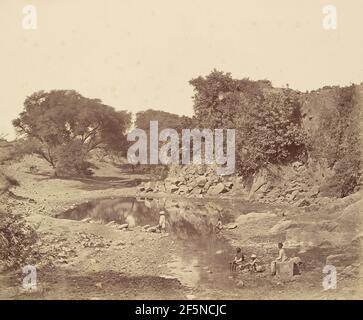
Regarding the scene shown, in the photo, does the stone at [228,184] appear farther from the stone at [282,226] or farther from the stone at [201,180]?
the stone at [282,226]

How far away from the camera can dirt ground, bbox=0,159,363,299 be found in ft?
21.6

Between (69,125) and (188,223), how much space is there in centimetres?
184

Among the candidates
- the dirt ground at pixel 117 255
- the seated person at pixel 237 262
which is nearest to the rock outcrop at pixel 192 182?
the dirt ground at pixel 117 255

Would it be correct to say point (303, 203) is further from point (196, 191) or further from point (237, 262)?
point (196, 191)

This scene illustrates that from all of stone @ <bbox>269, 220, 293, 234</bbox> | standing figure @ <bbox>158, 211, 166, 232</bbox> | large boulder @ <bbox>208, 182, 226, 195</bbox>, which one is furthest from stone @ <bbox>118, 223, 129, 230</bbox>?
stone @ <bbox>269, 220, 293, 234</bbox>

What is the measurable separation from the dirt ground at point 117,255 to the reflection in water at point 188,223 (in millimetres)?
Result: 77

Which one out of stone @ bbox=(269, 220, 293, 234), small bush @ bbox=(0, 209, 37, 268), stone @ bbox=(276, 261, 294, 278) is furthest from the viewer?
small bush @ bbox=(0, 209, 37, 268)

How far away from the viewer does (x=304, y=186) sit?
6.76 metres

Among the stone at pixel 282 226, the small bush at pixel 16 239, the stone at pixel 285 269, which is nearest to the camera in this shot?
the stone at pixel 285 269

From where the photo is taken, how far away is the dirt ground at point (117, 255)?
6578 millimetres

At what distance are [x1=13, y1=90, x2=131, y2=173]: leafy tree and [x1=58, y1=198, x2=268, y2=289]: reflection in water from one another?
619mm

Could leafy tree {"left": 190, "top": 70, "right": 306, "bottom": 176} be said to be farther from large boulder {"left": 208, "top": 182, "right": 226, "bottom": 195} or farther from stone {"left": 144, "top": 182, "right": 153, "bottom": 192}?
stone {"left": 144, "top": 182, "right": 153, "bottom": 192}

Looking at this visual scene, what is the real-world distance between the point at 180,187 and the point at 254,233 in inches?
40.5

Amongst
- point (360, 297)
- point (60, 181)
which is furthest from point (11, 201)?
point (360, 297)
